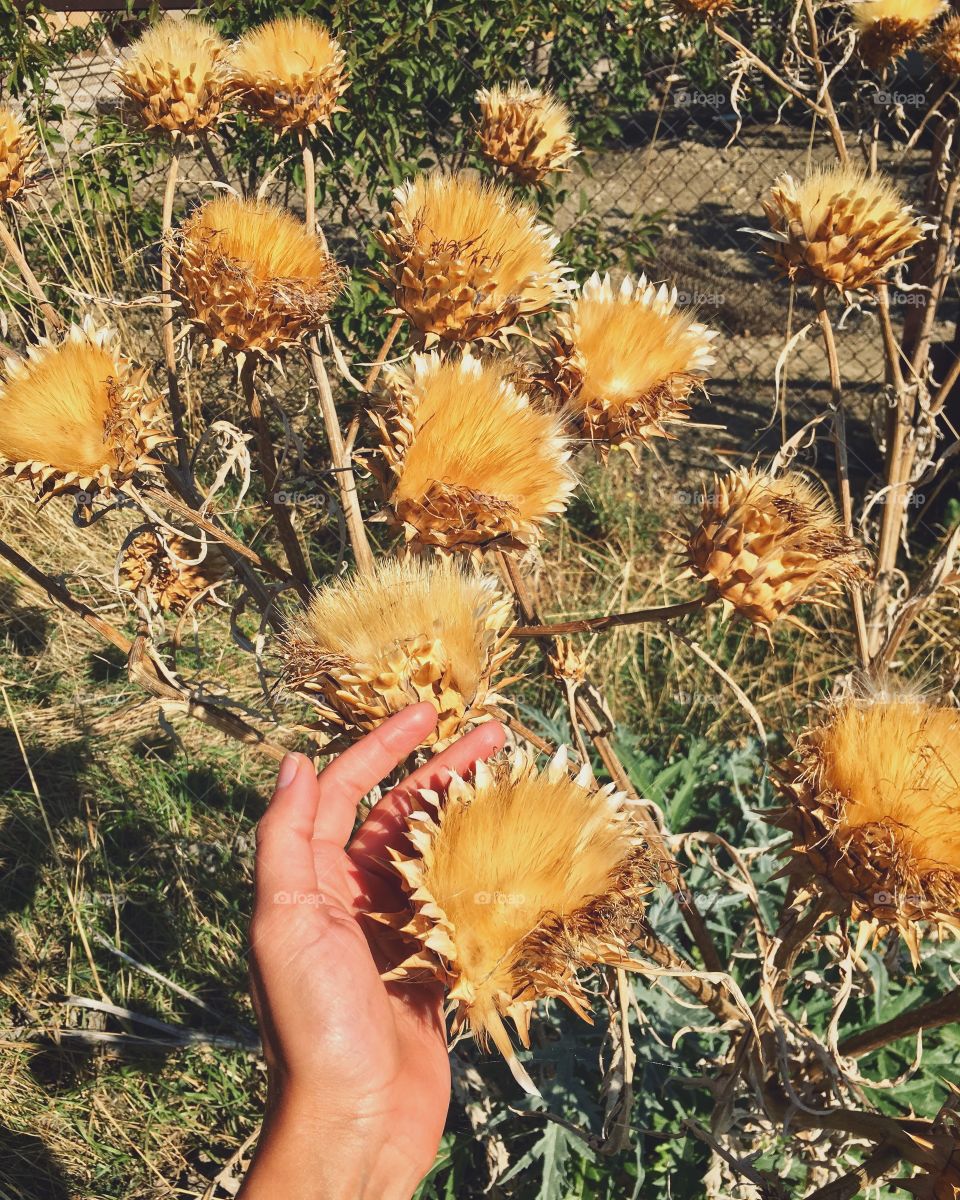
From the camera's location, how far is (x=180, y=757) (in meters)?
3.28

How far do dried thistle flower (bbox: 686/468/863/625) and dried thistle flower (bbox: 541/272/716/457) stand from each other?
0.18 m

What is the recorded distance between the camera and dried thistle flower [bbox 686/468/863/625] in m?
1.31

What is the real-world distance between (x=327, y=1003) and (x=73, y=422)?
0.85 metres

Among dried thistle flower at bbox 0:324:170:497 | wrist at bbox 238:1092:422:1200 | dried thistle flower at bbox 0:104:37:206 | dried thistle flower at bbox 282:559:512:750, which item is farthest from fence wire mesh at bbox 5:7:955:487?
wrist at bbox 238:1092:422:1200

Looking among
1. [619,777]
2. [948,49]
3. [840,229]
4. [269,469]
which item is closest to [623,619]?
[619,777]

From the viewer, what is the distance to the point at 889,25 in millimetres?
2367

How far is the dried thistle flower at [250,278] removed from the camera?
4.36 feet

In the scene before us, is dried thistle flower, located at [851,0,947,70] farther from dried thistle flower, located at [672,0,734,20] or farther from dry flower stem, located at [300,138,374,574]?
dry flower stem, located at [300,138,374,574]

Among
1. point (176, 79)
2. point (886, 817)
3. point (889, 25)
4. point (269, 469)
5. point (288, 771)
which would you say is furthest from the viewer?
point (889, 25)

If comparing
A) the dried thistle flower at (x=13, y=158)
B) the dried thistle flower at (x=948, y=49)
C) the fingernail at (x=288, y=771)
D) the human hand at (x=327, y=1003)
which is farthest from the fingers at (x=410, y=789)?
the dried thistle flower at (x=948, y=49)

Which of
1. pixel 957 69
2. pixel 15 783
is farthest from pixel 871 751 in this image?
pixel 15 783

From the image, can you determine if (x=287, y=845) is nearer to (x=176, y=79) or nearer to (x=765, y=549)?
(x=765, y=549)

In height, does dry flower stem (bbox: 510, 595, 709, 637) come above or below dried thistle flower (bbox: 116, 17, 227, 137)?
below

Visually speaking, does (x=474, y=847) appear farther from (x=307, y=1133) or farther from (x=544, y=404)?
(x=544, y=404)
